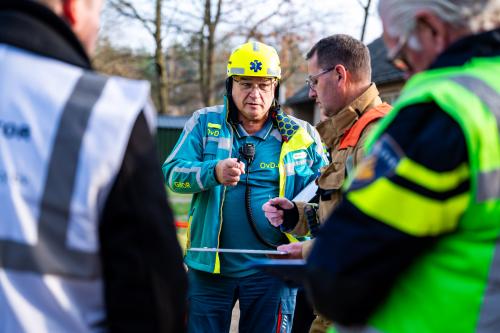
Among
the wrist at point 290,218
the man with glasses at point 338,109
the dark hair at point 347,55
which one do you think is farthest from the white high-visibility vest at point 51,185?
the wrist at point 290,218

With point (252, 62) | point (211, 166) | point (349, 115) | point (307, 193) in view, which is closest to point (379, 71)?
point (252, 62)

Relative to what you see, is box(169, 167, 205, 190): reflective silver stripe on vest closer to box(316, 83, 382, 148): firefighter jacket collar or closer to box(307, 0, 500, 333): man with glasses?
box(316, 83, 382, 148): firefighter jacket collar

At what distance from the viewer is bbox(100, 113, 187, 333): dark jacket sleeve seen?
1.43 metres

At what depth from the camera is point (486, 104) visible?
1390mm

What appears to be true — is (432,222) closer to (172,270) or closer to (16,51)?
(172,270)

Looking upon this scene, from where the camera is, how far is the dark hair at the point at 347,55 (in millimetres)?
3006

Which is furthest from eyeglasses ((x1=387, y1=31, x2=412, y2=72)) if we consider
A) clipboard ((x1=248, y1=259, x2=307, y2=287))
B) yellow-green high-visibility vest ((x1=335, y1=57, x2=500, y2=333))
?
clipboard ((x1=248, y1=259, x2=307, y2=287))

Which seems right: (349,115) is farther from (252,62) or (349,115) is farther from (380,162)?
(380,162)

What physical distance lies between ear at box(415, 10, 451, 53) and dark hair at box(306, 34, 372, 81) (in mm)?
1478

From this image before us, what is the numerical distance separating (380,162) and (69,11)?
3.04ft

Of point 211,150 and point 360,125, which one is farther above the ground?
point 360,125

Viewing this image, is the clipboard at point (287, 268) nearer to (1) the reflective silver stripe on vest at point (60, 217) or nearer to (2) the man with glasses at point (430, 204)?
(2) the man with glasses at point (430, 204)

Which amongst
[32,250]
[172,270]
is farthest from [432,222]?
[32,250]

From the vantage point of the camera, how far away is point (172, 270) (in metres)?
1.50
